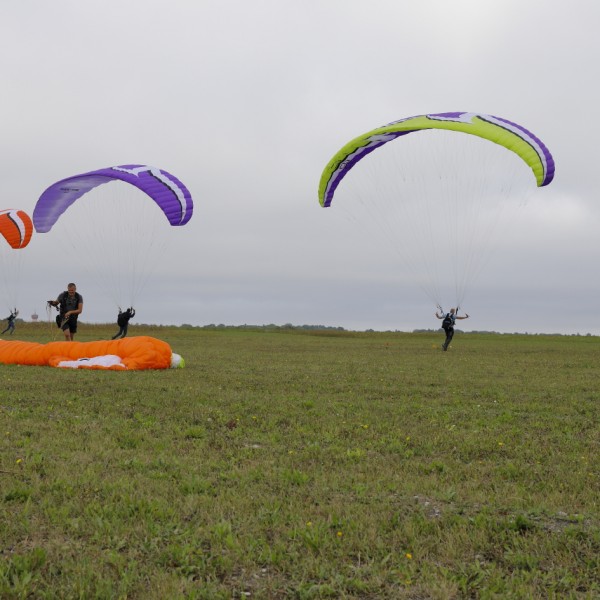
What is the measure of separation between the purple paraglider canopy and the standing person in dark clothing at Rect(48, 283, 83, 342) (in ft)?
8.09

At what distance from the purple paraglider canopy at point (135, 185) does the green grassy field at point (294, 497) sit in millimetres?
8538

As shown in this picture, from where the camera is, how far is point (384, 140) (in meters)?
18.3

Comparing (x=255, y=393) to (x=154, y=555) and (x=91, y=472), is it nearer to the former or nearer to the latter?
(x=91, y=472)

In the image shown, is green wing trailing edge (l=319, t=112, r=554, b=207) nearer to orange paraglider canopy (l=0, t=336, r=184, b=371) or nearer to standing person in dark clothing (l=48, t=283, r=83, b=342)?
orange paraglider canopy (l=0, t=336, r=184, b=371)

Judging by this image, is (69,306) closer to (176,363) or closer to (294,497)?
(176,363)

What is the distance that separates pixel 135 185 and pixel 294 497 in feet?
A: 51.5

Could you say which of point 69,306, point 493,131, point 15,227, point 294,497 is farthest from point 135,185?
point 294,497

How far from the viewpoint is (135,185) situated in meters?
19.8

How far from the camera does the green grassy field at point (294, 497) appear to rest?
4.55 m

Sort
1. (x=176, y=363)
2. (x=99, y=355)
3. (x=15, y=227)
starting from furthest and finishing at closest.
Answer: (x=15, y=227)
(x=176, y=363)
(x=99, y=355)

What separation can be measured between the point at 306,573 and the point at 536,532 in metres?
2.31

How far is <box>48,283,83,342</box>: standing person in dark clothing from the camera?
2202cm

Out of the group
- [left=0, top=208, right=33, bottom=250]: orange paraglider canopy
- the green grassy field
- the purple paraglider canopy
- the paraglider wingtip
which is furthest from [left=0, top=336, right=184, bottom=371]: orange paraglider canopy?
[left=0, top=208, right=33, bottom=250]: orange paraglider canopy

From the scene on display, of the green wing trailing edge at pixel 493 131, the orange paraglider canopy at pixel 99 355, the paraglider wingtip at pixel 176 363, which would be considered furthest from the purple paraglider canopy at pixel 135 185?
the green wing trailing edge at pixel 493 131
